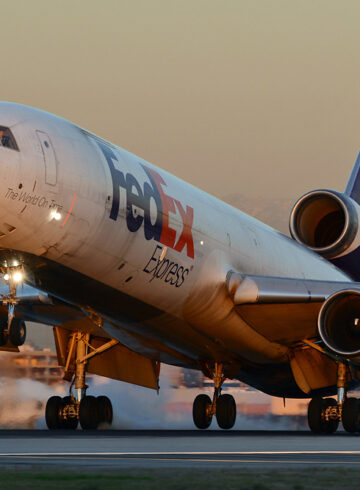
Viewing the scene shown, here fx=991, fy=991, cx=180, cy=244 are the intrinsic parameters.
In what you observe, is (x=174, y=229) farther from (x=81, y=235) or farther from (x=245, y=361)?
(x=245, y=361)

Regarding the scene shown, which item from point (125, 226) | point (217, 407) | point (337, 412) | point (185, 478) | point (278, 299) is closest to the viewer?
point (185, 478)

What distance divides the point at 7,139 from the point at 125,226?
2.51 metres

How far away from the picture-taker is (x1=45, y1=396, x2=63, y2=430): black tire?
21.5m

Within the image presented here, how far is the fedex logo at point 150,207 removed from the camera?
1641 centimetres

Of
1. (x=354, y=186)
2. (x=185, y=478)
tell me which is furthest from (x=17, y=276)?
(x=354, y=186)

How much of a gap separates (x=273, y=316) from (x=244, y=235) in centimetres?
192

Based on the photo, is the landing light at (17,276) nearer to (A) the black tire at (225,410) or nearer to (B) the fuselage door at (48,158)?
(B) the fuselage door at (48,158)

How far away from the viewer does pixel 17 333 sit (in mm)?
22047

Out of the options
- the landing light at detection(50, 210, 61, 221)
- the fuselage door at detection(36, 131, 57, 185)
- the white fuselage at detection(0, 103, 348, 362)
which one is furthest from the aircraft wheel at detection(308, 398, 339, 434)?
the fuselage door at detection(36, 131, 57, 185)

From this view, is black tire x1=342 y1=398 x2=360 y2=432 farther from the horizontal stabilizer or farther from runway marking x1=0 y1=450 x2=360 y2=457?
runway marking x1=0 y1=450 x2=360 y2=457

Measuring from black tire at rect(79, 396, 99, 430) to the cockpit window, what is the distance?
769cm

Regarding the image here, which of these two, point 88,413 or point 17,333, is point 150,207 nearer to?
point 88,413

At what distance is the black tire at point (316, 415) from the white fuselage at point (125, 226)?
51.0 inches

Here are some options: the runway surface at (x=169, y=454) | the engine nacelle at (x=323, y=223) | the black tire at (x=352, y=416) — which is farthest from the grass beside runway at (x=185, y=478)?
the engine nacelle at (x=323, y=223)
